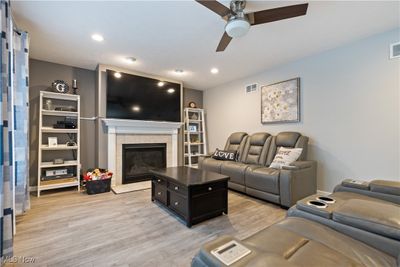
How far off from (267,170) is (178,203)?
149cm

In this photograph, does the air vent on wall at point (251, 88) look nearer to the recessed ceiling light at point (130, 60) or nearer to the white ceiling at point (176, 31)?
the white ceiling at point (176, 31)

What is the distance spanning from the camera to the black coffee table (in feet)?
7.27

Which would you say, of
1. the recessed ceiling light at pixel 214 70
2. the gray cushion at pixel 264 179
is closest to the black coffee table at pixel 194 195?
the gray cushion at pixel 264 179

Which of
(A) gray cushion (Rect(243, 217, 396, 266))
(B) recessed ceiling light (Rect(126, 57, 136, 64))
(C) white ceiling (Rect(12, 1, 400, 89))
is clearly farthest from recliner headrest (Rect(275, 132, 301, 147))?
(B) recessed ceiling light (Rect(126, 57, 136, 64))

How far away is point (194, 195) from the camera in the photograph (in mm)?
2229

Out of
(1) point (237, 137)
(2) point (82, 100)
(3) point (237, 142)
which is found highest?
(2) point (82, 100)

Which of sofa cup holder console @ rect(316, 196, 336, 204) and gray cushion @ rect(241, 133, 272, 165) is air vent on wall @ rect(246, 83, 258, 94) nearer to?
gray cushion @ rect(241, 133, 272, 165)

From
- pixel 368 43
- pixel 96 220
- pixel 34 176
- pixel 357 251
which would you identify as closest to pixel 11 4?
pixel 96 220

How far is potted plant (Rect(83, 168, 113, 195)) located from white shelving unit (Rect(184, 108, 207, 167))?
222cm

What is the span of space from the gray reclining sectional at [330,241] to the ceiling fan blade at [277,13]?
1732mm

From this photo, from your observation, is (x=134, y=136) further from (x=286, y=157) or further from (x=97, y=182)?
(x=286, y=157)

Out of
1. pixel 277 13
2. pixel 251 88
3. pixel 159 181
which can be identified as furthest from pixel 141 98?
pixel 277 13

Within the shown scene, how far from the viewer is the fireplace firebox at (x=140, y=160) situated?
411cm

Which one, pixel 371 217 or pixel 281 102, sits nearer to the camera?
pixel 371 217
